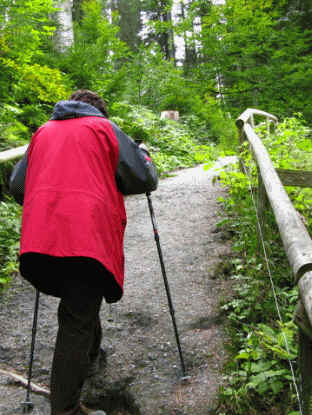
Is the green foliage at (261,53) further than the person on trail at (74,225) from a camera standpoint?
Yes

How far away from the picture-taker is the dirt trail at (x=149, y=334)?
2.84 metres

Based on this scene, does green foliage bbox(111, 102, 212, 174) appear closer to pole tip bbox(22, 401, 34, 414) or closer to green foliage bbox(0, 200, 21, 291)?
green foliage bbox(0, 200, 21, 291)

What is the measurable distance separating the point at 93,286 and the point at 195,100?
47.4 ft

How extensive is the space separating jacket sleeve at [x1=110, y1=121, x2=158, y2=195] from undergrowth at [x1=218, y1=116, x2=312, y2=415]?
1.33 metres

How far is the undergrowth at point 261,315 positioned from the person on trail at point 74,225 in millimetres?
1122

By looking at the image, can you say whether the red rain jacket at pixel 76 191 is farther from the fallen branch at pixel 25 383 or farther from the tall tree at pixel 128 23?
the tall tree at pixel 128 23

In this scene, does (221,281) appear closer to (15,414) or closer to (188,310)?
(188,310)

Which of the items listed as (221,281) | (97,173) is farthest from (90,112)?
(221,281)

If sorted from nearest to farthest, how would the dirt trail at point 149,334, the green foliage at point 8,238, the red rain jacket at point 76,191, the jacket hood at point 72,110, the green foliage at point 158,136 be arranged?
Answer: 1. the red rain jacket at point 76,191
2. the jacket hood at point 72,110
3. the dirt trail at point 149,334
4. the green foliage at point 8,238
5. the green foliage at point 158,136

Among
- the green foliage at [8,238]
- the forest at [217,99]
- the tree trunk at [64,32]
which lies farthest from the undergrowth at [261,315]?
the tree trunk at [64,32]

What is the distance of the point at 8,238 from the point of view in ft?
17.3

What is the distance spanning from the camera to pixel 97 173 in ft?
7.70

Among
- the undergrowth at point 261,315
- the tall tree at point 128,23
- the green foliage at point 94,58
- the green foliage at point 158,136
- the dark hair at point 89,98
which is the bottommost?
the undergrowth at point 261,315

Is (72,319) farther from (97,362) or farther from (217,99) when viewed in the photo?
(217,99)
